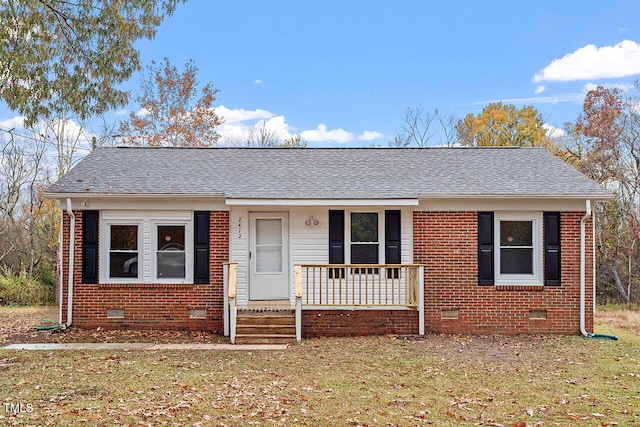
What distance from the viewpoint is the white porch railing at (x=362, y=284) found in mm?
11008

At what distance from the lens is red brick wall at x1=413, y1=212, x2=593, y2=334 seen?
11461 mm

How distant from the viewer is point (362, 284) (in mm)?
11688

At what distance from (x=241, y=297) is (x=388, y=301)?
9.99ft

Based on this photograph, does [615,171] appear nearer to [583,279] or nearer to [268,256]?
[583,279]

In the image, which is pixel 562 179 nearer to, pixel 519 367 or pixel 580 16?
pixel 519 367

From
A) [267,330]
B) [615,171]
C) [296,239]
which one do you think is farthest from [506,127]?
[267,330]

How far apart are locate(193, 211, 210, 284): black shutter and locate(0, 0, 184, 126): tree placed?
285 cm

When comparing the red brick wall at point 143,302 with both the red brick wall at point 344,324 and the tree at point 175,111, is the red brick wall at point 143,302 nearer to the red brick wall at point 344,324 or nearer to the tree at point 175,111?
the red brick wall at point 344,324

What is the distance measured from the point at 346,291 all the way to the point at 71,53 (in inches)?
261

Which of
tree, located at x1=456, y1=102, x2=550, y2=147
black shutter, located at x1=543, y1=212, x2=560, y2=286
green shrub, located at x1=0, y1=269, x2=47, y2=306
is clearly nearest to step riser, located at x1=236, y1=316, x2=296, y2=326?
black shutter, located at x1=543, y1=212, x2=560, y2=286

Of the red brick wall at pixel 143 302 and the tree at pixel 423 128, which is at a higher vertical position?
the tree at pixel 423 128

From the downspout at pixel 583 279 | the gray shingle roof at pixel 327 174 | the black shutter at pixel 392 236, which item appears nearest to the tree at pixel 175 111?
the gray shingle roof at pixel 327 174

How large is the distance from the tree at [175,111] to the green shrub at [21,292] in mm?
8831

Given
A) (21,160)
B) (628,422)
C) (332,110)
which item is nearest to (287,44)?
(332,110)
